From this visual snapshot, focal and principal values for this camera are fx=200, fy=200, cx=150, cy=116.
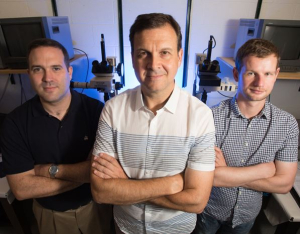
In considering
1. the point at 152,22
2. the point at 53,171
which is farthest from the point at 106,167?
the point at 152,22

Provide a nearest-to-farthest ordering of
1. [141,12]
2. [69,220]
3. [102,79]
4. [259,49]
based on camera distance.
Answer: [259,49] < [69,220] < [102,79] < [141,12]

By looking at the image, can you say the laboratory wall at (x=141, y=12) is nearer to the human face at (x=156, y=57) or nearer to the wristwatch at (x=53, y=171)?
the wristwatch at (x=53, y=171)

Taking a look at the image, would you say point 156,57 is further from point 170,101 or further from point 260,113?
point 260,113

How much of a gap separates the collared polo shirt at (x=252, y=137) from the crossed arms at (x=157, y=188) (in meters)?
0.32

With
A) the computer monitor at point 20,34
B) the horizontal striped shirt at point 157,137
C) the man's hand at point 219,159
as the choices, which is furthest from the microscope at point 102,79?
the man's hand at point 219,159

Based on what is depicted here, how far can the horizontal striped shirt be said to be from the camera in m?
0.91

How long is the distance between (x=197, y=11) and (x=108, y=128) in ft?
6.23

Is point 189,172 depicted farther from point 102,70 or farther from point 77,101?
point 102,70

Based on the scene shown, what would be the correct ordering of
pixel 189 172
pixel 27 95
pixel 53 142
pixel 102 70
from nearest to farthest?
pixel 189 172
pixel 53 142
pixel 102 70
pixel 27 95

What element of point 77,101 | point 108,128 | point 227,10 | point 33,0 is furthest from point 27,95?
point 227,10

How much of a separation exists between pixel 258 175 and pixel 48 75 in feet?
4.23

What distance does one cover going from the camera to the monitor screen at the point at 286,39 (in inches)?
69.6

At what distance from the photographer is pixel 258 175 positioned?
109 centimetres

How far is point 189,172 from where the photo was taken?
91cm
